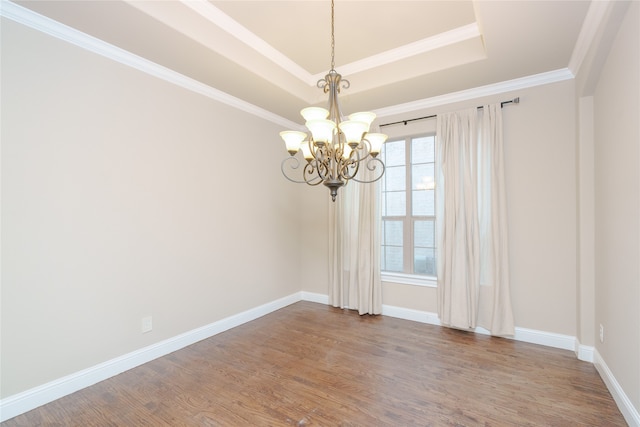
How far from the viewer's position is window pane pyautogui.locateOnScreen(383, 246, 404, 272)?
3946 mm

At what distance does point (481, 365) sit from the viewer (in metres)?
2.61

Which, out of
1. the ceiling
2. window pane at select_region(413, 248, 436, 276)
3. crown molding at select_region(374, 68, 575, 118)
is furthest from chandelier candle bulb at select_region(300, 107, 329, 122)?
window pane at select_region(413, 248, 436, 276)

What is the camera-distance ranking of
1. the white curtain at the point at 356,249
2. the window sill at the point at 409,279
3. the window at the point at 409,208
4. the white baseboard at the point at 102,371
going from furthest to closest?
the white curtain at the point at 356,249
the window at the point at 409,208
the window sill at the point at 409,279
the white baseboard at the point at 102,371

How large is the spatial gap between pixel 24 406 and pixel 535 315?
4425 mm

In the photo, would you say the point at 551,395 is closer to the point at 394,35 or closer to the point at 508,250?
the point at 508,250

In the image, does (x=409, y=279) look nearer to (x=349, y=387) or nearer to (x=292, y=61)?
(x=349, y=387)

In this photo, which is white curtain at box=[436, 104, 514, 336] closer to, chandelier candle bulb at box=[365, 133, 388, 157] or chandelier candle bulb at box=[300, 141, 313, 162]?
chandelier candle bulb at box=[365, 133, 388, 157]

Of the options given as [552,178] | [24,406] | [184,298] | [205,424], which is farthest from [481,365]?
[24,406]

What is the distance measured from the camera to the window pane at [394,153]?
3.91m

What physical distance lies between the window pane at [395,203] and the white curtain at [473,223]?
51 centimetres

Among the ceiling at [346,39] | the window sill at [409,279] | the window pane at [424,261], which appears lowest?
the window sill at [409,279]

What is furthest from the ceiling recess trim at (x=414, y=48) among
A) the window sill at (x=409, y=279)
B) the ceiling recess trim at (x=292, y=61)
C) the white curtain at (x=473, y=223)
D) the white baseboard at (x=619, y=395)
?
the white baseboard at (x=619, y=395)

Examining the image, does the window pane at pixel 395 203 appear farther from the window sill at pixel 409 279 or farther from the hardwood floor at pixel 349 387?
the hardwood floor at pixel 349 387

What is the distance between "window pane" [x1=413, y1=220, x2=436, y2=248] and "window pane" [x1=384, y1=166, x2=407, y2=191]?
532mm
